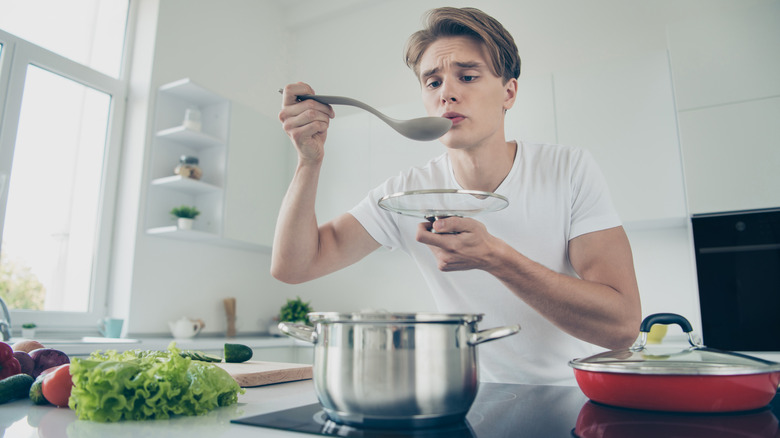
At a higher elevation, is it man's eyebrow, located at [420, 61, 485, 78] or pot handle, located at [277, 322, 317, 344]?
man's eyebrow, located at [420, 61, 485, 78]

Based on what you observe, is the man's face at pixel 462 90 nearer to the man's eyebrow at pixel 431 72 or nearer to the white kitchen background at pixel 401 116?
the man's eyebrow at pixel 431 72

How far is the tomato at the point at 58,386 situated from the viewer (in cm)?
67

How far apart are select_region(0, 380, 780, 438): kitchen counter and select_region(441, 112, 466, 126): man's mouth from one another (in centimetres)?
76

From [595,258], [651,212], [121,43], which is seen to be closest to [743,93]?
[651,212]

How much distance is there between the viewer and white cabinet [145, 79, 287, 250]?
2951mm

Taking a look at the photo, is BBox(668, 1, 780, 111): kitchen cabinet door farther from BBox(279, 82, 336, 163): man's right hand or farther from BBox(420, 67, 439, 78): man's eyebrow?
BBox(279, 82, 336, 163): man's right hand

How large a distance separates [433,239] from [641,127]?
2.30 m

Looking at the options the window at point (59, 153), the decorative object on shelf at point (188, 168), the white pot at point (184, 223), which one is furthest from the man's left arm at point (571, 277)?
the window at point (59, 153)

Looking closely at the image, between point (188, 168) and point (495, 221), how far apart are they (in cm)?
214

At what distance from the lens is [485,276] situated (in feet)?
4.28

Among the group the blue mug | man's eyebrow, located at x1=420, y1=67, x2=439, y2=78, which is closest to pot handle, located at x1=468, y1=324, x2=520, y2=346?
man's eyebrow, located at x1=420, y1=67, x2=439, y2=78

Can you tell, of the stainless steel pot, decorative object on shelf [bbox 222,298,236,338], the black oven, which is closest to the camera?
the stainless steel pot

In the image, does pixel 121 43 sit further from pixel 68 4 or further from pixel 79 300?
pixel 79 300

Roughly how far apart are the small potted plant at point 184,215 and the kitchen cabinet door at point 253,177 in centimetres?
24
